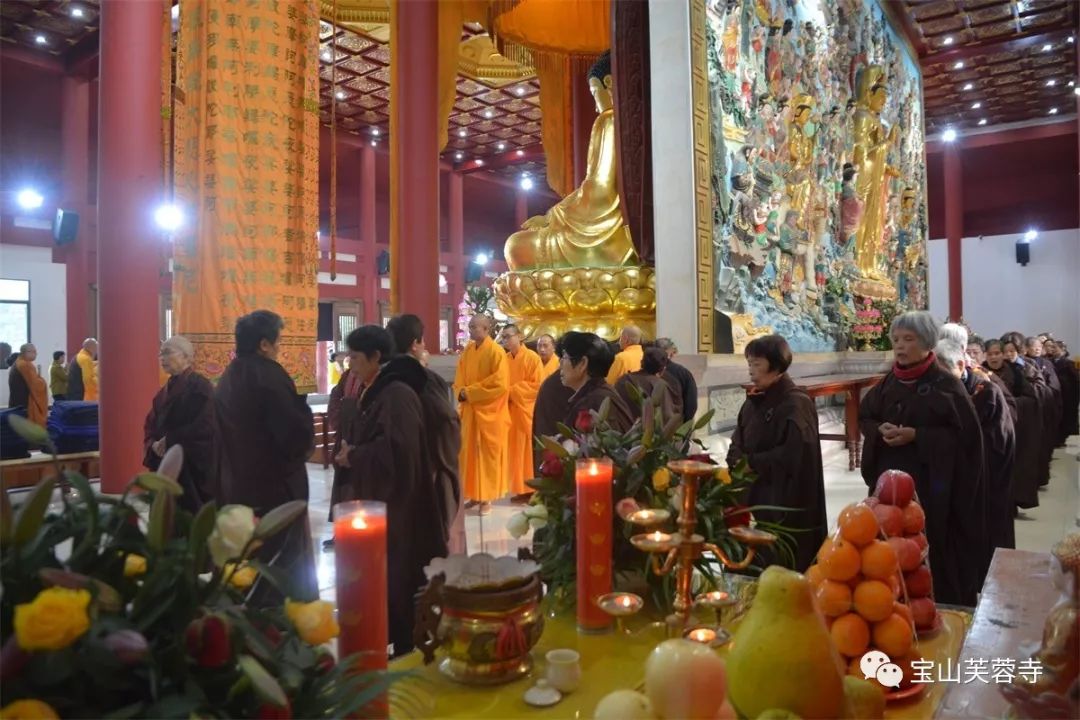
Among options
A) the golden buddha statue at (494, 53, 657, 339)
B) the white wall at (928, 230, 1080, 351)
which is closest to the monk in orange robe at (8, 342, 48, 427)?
the golden buddha statue at (494, 53, 657, 339)

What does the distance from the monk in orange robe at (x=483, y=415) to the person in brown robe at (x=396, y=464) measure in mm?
2890

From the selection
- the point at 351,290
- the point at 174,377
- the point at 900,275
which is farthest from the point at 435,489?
the point at 351,290

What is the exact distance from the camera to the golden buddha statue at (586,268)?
6.64 m

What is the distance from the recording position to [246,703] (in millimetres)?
597

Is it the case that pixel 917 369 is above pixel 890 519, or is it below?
above

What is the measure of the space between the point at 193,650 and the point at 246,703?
67mm

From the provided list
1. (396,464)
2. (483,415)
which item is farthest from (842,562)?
(483,415)

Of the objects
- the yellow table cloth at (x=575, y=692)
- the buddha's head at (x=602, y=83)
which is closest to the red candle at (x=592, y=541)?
the yellow table cloth at (x=575, y=692)

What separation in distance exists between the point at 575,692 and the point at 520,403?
16.0 feet

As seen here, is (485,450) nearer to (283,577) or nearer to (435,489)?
(435,489)

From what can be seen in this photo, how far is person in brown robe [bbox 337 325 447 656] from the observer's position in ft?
7.30

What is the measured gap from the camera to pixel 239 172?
4969 millimetres

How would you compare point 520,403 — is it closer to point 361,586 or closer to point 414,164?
point 414,164

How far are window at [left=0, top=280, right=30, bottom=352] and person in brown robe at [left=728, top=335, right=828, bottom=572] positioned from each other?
1196 cm
